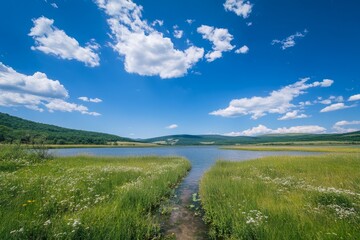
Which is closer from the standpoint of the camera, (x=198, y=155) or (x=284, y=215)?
(x=284, y=215)

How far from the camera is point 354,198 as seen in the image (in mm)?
9875

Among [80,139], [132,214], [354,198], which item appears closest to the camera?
[132,214]

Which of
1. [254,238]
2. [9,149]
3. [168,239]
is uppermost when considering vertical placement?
[9,149]

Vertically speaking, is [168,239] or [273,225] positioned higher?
[273,225]

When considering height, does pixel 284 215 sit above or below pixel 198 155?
below

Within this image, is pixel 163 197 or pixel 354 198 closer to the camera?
pixel 354 198

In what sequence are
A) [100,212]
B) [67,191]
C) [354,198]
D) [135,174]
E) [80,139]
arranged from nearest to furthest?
1. [100,212]
2. [354,198]
3. [67,191]
4. [135,174]
5. [80,139]

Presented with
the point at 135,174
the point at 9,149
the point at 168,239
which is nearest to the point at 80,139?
the point at 9,149

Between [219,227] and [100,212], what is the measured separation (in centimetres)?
525

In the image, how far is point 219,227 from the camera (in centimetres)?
904

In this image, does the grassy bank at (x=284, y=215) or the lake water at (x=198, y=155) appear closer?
the grassy bank at (x=284, y=215)

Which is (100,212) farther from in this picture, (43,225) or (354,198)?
(354,198)

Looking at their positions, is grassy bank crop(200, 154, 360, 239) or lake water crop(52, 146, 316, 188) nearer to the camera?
Answer: grassy bank crop(200, 154, 360, 239)

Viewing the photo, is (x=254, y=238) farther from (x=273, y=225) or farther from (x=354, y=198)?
(x=354, y=198)
